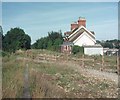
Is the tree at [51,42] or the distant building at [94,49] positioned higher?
the tree at [51,42]

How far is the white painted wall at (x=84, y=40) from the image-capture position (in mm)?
47653

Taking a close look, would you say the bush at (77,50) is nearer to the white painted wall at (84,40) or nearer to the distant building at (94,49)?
the distant building at (94,49)

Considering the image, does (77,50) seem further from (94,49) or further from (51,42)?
(51,42)

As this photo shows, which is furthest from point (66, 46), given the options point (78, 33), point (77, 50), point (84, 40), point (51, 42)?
point (77, 50)

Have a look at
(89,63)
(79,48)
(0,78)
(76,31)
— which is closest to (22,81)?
(0,78)

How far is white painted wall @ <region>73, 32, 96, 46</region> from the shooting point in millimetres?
47653

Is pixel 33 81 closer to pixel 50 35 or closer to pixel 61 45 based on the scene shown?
pixel 61 45

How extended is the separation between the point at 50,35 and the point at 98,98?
49.5 metres

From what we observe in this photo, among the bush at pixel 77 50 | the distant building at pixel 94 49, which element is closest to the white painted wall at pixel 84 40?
the distant building at pixel 94 49

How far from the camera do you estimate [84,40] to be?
158 feet

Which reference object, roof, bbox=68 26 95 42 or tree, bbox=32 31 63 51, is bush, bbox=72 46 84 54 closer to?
roof, bbox=68 26 95 42

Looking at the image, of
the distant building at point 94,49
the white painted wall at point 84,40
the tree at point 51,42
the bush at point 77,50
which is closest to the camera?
the bush at point 77,50

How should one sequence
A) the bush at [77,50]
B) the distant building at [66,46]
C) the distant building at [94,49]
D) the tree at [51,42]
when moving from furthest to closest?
the tree at [51,42], the distant building at [66,46], the distant building at [94,49], the bush at [77,50]

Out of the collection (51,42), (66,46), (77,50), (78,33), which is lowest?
(77,50)
